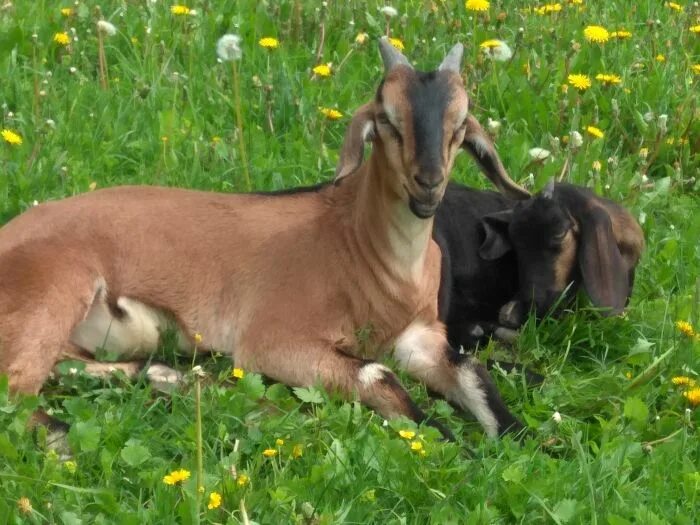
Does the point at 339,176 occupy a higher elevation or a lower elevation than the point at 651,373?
higher

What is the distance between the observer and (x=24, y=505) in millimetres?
4234

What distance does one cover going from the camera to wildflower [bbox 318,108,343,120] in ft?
23.7

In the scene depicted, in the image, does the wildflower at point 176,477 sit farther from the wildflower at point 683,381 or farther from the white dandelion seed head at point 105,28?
the white dandelion seed head at point 105,28

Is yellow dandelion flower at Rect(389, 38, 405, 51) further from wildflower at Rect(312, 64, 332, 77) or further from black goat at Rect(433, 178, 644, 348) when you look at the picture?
black goat at Rect(433, 178, 644, 348)

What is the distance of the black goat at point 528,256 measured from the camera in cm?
616

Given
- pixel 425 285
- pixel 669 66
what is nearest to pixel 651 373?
pixel 425 285

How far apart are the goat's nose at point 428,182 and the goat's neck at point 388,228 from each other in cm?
44

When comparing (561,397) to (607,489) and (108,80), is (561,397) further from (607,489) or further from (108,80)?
(108,80)

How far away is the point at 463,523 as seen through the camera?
4.46 m

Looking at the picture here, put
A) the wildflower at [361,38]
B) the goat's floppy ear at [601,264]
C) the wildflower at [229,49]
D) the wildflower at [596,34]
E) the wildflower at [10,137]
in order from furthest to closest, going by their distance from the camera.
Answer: the wildflower at [361,38]
the wildflower at [596,34]
the wildflower at [229,49]
the wildflower at [10,137]
the goat's floppy ear at [601,264]

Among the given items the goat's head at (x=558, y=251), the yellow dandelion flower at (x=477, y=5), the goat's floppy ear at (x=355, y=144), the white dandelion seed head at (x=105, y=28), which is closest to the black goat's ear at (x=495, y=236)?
the goat's head at (x=558, y=251)

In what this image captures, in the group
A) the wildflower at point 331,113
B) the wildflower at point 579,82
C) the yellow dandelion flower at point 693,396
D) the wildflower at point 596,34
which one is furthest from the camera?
the wildflower at point 596,34

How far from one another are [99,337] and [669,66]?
376 centimetres

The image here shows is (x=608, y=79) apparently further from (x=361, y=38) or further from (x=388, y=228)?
(x=388, y=228)
